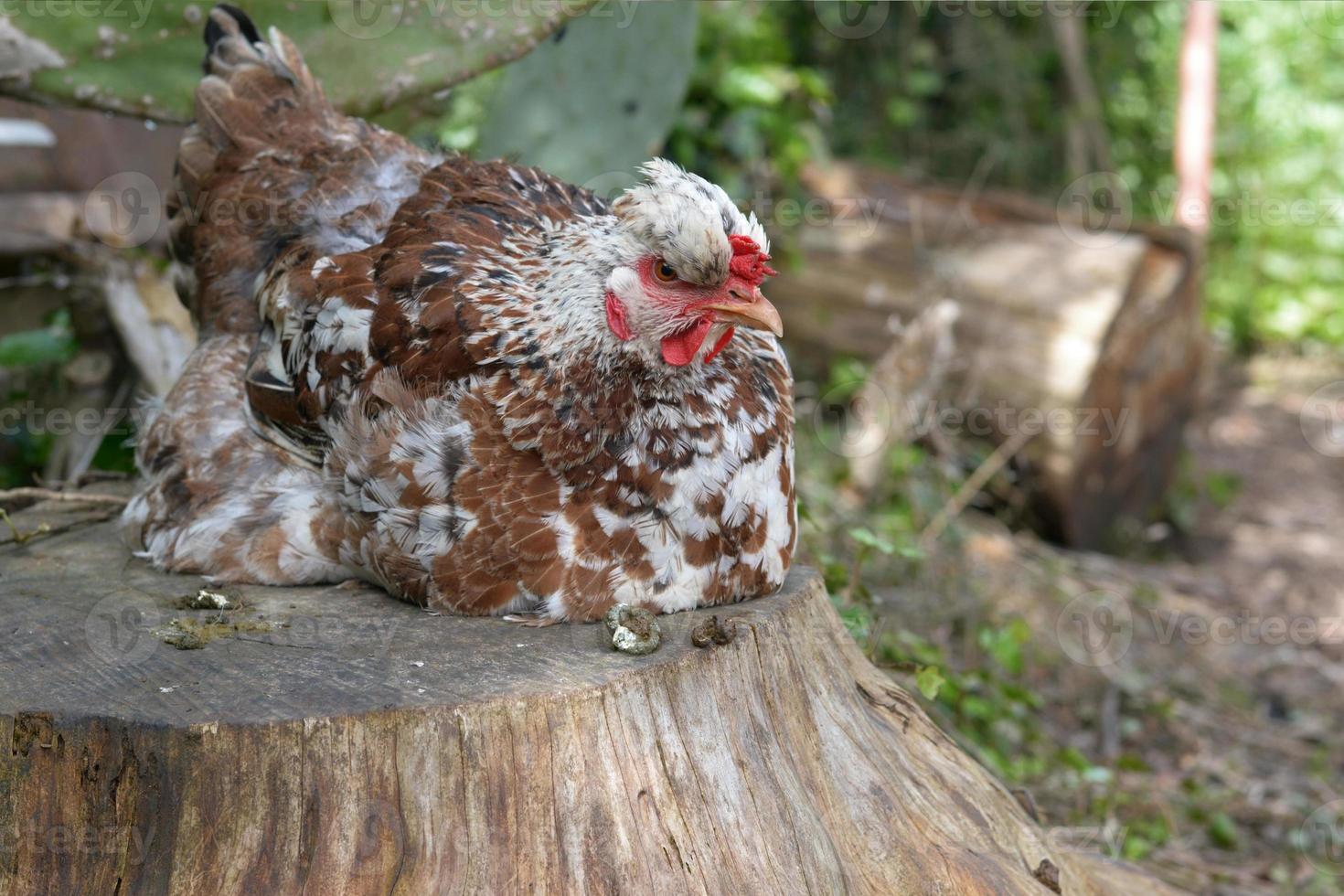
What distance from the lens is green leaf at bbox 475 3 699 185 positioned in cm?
466

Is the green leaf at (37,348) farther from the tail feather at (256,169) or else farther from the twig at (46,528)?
the twig at (46,528)

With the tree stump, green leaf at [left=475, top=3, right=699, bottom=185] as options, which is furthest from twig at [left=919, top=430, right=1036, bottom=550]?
the tree stump

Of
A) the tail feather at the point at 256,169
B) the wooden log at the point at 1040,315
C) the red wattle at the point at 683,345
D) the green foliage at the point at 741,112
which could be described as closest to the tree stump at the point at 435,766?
the red wattle at the point at 683,345

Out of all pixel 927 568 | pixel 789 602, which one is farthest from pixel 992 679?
pixel 789 602

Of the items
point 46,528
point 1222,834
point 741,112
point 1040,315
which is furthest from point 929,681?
point 741,112

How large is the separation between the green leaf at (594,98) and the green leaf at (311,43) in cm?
103

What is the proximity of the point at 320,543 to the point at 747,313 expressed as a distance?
1.09m

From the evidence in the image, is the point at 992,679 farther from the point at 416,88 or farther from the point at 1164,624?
the point at 416,88

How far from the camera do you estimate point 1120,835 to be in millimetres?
3729

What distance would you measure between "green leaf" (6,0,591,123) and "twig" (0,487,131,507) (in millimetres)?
1101

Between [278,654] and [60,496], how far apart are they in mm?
1278

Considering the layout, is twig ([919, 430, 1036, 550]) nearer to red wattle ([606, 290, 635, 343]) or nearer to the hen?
the hen

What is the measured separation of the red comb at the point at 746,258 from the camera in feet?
7.53

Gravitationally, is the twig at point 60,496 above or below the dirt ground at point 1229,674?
above
